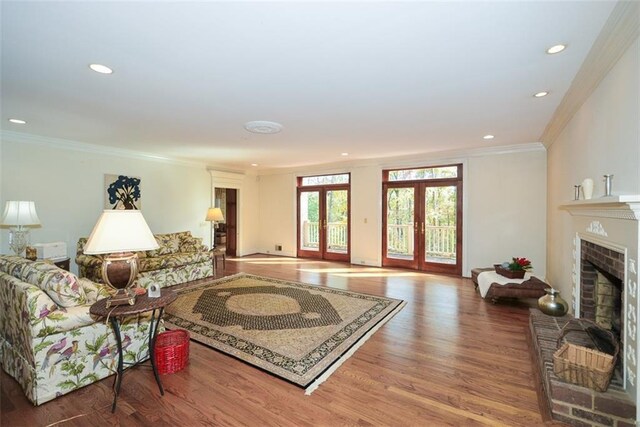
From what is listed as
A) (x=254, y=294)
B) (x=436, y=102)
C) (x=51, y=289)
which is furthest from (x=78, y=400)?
(x=436, y=102)

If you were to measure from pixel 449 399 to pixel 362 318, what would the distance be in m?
1.53

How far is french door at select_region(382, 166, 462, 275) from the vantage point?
19.3 ft

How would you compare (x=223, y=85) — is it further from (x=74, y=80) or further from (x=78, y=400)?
(x=78, y=400)

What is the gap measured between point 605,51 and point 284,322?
3674 mm

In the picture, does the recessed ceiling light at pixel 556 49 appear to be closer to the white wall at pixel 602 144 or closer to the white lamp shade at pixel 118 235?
the white wall at pixel 602 144

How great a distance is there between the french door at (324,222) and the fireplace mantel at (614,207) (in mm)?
5033

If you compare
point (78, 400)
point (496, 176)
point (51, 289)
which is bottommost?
point (78, 400)

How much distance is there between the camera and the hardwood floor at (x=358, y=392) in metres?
1.90

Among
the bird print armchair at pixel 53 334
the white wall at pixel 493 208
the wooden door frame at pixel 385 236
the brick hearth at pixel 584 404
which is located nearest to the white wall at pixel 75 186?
the bird print armchair at pixel 53 334

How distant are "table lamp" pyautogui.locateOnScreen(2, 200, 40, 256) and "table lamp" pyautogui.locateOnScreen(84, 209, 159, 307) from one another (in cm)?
240

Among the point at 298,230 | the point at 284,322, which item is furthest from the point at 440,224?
the point at 284,322

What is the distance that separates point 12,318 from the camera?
89.6 inches

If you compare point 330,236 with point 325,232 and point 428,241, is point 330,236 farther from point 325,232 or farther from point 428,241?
point 428,241

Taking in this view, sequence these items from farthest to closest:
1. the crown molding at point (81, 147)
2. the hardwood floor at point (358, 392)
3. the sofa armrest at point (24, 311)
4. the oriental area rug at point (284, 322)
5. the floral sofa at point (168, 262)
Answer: the floral sofa at point (168, 262) < the crown molding at point (81, 147) < the oriental area rug at point (284, 322) < the sofa armrest at point (24, 311) < the hardwood floor at point (358, 392)
